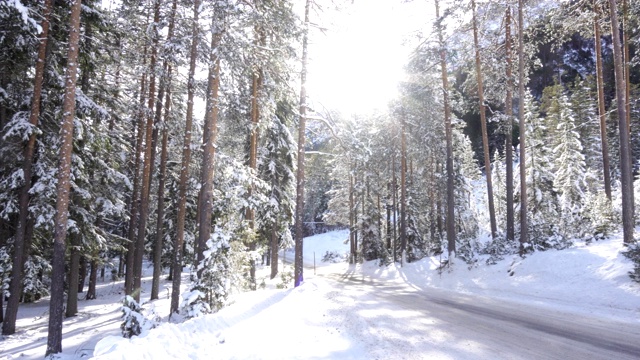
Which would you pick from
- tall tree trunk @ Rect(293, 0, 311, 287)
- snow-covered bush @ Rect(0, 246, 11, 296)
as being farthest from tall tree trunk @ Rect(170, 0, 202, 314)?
snow-covered bush @ Rect(0, 246, 11, 296)

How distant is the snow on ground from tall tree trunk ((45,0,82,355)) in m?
0.86

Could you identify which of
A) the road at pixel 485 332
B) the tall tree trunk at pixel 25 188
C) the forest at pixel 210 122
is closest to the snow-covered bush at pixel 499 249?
the forest at pixel 210 122

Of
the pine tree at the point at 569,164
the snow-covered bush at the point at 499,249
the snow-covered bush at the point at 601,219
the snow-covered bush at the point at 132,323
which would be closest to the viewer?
the snow-covered bush at the point at 132,323

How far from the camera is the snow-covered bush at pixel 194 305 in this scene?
29.2 ft

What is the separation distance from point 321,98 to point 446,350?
40.4 ft

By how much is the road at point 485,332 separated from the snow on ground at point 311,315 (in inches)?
5.2

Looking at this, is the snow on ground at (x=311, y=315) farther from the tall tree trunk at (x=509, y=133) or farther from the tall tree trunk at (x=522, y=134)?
the tall tree trunk at (x=509, y=133)

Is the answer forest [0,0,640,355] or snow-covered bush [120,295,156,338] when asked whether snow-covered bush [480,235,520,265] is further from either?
snow-covered bush [120,295,156,338]

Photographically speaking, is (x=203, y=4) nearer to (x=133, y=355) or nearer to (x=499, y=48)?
(x=133, y=355)

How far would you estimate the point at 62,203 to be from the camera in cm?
973

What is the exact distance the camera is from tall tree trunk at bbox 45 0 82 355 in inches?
378

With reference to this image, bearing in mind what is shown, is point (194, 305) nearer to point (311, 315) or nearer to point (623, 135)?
point (311, 315)

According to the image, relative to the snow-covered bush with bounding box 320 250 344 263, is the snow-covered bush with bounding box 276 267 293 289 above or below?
above

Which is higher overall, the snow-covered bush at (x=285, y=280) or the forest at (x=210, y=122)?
the forest at (x=210, y=122)
